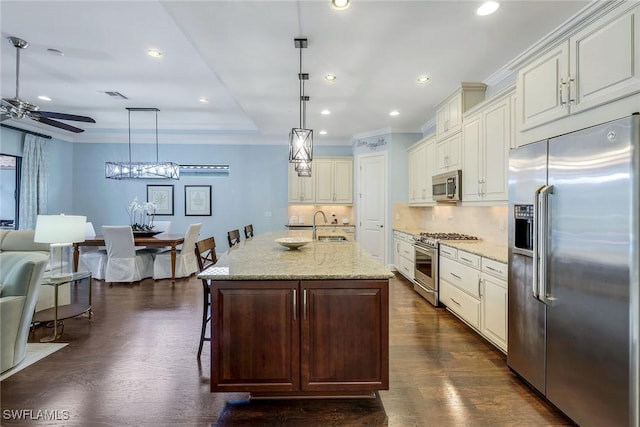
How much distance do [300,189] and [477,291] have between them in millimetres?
4625

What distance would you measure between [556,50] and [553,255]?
4.78 feet

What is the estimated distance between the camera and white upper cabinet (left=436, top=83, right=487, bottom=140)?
153 inches

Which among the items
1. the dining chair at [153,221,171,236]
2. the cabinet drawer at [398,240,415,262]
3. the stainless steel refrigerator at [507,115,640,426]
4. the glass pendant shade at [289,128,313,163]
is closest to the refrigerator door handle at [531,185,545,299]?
the stainless steel refrigerator at [507,115,640,426]

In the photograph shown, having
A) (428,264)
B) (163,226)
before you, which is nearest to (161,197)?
(163,226)

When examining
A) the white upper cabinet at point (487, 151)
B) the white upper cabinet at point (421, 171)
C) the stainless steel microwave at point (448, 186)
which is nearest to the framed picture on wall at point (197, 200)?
the white upper cabinet at point (421, 171)

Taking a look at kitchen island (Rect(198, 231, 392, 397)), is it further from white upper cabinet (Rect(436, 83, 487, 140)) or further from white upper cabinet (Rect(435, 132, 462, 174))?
white upper cabinet (Rect(436, 83, 487, 140))

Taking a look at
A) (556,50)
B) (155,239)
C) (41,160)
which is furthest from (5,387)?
(41,160)

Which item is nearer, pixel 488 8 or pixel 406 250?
pixel 488 8

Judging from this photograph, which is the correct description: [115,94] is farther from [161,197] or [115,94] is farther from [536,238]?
[536,238]

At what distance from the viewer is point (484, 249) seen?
10.4 feet

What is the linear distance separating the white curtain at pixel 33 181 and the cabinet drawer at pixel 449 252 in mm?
7128

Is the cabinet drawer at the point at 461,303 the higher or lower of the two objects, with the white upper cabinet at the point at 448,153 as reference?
lower

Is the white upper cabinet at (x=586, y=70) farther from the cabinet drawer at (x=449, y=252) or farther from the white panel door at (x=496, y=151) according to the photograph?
the cabinet drawer at (x=449, y=252)

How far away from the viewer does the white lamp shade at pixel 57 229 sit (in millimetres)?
3133
